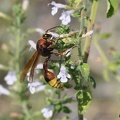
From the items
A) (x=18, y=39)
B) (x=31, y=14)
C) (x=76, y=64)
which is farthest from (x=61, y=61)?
(x=31, y=14)

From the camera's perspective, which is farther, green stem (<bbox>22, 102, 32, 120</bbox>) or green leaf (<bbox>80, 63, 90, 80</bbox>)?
green stem (<bbox>22, 102, 32, 120</bbox>)

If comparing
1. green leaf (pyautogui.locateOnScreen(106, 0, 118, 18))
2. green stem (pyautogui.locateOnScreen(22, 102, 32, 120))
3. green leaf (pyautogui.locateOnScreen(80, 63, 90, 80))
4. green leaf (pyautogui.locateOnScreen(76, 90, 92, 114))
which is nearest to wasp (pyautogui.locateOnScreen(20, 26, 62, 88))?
green leaf (pyautogui.locateOnScreen(76, 90, 92, 114))

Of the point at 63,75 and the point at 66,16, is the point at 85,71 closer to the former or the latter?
the point at 63,75

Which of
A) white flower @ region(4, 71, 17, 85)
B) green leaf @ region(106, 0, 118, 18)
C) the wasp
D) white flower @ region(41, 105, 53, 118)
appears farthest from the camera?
white flower @ region(4, 71, 17, 85)

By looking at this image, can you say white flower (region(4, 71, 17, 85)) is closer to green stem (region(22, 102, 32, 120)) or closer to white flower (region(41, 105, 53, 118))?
green stem (region(22, 102, 32, 120))

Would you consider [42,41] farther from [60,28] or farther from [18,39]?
[18,39]

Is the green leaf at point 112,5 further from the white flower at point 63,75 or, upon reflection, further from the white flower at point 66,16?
the white flower at point 63,75

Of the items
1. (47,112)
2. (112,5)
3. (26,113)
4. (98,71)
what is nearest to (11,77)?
(26,113)

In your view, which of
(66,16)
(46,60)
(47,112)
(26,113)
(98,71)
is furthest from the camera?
(98,71)
